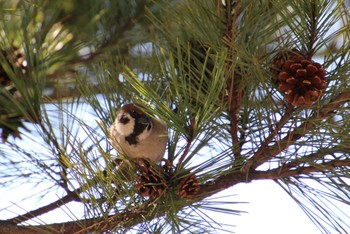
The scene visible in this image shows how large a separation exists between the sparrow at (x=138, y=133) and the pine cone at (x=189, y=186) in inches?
6.7

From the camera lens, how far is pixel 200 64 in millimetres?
1135

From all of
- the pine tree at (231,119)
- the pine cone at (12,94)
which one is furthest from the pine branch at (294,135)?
the pine cone at (12,94)

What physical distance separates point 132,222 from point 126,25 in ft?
2.21

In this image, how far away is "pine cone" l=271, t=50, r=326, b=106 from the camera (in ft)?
3.25

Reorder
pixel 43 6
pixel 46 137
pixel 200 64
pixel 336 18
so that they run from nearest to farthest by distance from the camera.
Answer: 1. pixel 336 18
2. pixel 200 64
3. pixel 46 137
4. pixel 43 6

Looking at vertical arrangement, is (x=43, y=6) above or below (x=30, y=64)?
above

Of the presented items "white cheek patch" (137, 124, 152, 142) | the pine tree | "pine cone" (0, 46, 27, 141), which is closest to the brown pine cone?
the pine tree

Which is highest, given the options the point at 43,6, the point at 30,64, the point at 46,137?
the point at 43,6

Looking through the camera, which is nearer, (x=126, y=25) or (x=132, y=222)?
(x=132, y=222)

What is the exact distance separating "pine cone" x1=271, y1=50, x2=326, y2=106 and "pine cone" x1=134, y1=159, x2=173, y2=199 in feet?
0.77

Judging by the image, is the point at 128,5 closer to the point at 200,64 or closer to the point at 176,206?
the point at 200,64

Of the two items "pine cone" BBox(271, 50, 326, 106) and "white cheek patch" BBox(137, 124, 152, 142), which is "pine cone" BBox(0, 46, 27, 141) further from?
"pine cone" BBox(271, 50, 326, 106)

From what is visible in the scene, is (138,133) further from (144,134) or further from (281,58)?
(281,58)

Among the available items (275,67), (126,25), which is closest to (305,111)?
(275,67)
